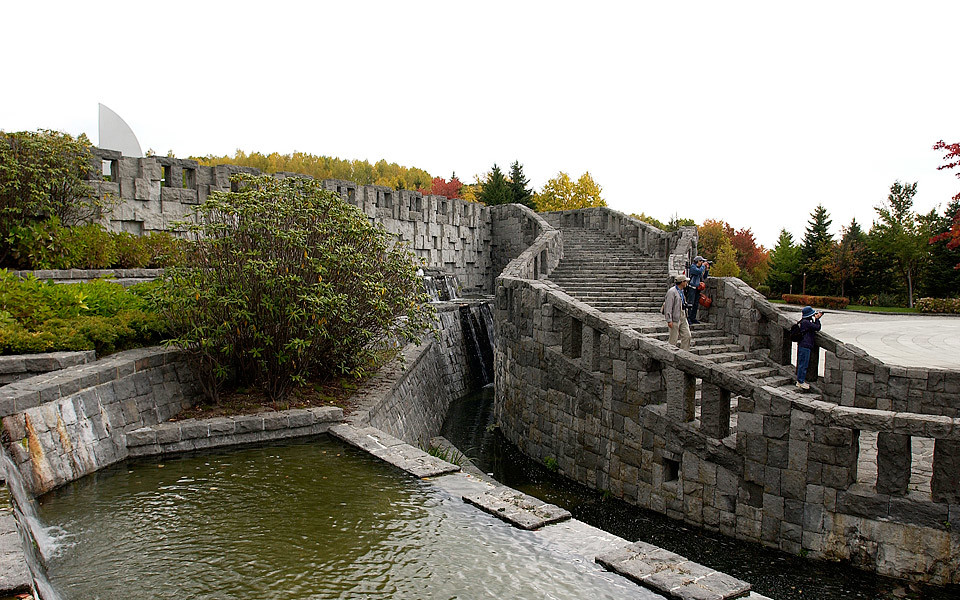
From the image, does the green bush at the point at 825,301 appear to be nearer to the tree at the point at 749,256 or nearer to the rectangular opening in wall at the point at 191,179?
the tree at the point at 749,256

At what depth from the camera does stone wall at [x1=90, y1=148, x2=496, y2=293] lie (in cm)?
1418

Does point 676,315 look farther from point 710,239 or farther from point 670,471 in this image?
point 710,239

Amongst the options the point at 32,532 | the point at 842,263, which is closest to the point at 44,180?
the point at 32,532

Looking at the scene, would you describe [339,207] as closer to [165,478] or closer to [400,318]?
[400,318]

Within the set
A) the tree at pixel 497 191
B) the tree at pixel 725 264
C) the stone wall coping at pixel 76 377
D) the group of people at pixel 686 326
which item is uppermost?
the tree at pixel 497 191

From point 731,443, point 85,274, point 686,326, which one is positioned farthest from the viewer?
point 85,274

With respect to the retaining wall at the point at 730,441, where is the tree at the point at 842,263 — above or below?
above

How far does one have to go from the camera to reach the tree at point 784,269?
137 ft

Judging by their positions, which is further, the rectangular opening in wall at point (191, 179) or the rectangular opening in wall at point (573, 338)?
the rectangular opening in wall at point (191, 179)

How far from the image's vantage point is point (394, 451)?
7344 millimetres

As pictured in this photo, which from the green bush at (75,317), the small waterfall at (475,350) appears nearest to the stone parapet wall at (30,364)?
the green bush at (75,317)

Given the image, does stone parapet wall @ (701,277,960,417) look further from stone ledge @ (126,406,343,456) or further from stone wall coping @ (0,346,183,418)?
stone wall coping @ (0,346,183,418)

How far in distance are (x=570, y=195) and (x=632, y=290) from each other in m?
27.1

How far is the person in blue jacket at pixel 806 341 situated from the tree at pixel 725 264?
3126cm
